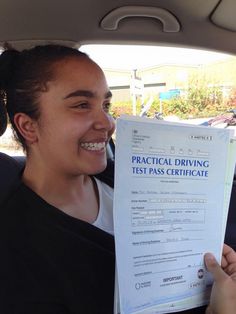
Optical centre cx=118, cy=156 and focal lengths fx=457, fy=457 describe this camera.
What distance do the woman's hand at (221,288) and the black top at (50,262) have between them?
0.76ft

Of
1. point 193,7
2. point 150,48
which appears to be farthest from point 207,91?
point 193,7

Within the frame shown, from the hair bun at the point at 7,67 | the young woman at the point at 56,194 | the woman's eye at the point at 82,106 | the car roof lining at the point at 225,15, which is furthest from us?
the car roof lining at the point at 225,15

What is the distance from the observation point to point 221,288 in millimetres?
919

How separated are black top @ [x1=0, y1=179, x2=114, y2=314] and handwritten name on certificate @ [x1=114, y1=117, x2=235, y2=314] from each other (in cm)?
15

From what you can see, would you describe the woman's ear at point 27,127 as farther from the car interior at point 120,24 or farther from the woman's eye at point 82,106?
the car interior at point 120,24

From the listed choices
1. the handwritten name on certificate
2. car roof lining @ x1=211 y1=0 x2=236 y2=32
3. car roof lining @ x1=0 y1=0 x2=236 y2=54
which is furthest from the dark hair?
car roof lining @ x1=211 y1=0 x2=236 y2=32

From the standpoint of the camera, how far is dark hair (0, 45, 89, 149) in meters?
1.15

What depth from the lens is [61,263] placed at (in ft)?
3.31

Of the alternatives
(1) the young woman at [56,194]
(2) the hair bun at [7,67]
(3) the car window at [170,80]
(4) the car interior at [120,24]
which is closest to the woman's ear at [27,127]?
(1) the young woman at [56,194]

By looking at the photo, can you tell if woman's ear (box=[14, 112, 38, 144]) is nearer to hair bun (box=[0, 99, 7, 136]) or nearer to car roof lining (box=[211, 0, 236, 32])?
hair bun (box=[0, 99, 7, 136])

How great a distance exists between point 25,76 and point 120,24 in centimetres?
55

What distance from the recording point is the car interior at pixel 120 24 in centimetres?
146

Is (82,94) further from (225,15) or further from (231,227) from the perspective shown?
(231,227)

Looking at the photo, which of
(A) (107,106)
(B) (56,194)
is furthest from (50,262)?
(A) (107,106)
